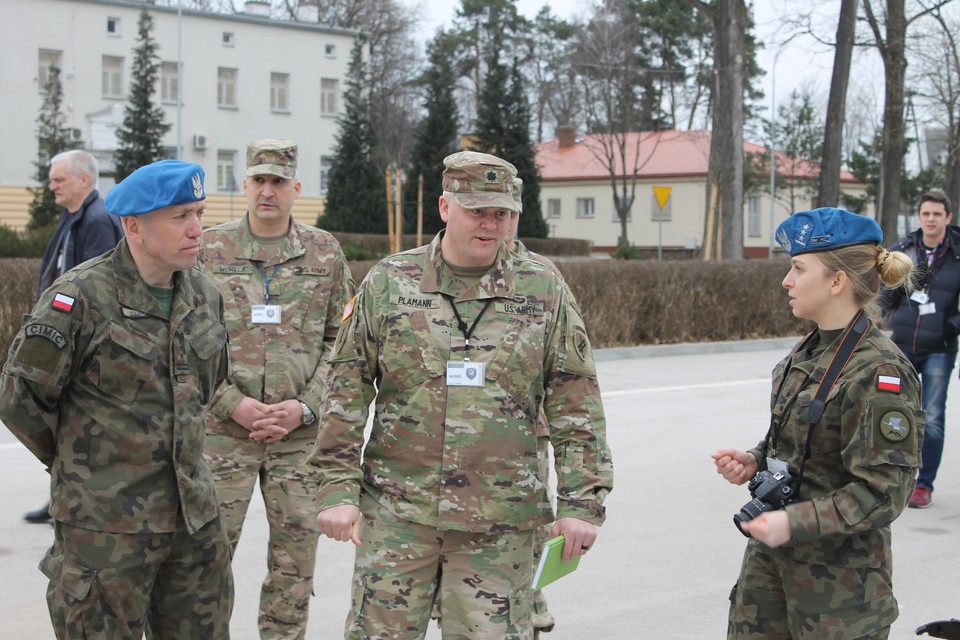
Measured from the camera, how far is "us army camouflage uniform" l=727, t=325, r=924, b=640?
3031 millimetres

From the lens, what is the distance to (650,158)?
5494 centimetres

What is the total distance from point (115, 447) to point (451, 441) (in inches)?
39.6

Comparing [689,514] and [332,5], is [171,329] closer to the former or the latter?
[689,514]

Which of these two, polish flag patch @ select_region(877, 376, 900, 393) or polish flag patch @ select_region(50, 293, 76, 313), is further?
polish flag patch @ select_region(50, 293, 76, 313)

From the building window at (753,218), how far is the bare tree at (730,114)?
120 ft

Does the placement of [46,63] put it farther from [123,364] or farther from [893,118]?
[123,364]

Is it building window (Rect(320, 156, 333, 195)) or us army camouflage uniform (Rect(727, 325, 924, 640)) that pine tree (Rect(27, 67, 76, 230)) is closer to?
building window (Rect(320, 156, 333, 195))

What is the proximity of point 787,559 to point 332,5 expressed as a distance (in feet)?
203

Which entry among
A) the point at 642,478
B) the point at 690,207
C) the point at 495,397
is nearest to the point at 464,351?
the point at 495,397

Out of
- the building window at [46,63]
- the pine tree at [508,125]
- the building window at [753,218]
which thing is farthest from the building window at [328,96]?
the building window at [753,218]

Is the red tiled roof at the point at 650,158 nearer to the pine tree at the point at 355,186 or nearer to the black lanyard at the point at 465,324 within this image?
the pine tree at the point at 355,186

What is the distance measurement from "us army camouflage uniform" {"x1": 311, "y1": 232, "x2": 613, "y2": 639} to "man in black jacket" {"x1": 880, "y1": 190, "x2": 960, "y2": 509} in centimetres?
470

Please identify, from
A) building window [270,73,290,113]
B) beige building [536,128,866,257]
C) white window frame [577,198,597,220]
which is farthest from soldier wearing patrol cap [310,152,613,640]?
white window frame [577,198,597,220]

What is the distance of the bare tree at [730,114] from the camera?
2241cm
